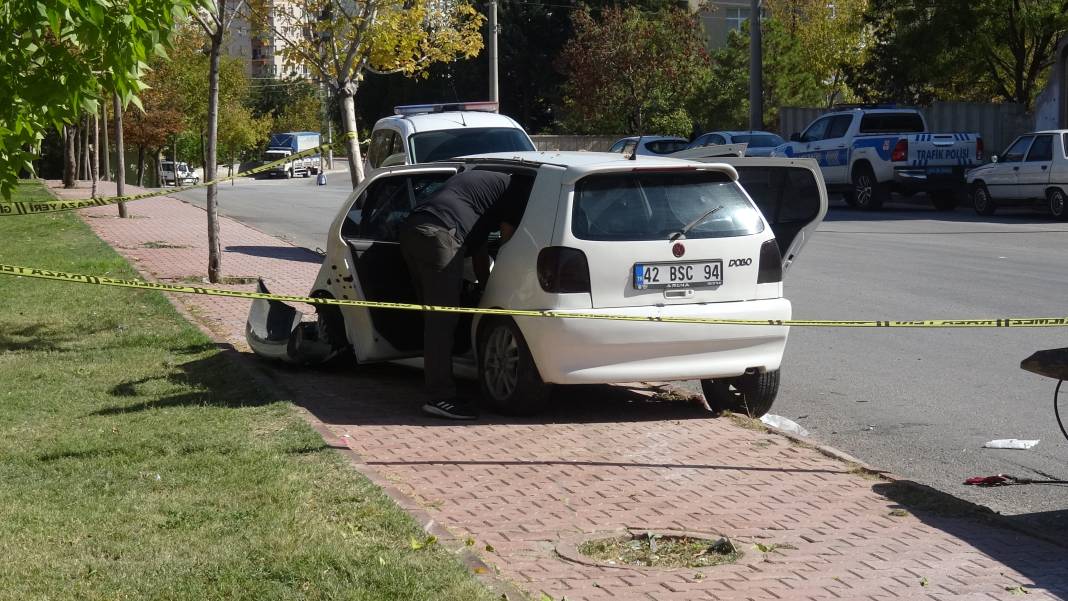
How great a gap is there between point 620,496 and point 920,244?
47.0 ft

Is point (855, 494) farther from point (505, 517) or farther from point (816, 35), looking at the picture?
point (816, 35)

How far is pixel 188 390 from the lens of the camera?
8344mm

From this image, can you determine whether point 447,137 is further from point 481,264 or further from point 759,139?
point 759,139

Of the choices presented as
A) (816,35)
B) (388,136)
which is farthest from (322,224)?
(816,35)

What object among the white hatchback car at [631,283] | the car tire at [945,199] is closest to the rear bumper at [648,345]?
the white hatchback car at [631,283]

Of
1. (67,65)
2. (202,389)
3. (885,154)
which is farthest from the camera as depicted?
(885,154)

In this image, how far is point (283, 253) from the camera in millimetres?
18797

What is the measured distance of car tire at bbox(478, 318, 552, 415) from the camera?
7574mm

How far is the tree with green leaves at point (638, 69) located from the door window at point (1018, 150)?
2741cm

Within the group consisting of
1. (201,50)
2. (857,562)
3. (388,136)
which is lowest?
(857,562)

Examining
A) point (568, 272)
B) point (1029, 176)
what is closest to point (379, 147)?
point (568, 272)

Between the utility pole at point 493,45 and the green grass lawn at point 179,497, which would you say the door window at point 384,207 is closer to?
the green grass lawn at point 179,497

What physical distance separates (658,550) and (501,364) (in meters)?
2.70

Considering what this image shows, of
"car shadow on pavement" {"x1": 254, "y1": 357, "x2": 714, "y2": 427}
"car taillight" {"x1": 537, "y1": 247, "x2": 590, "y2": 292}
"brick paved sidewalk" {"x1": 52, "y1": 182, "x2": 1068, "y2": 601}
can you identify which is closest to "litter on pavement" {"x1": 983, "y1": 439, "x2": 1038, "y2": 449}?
"brick paved sidewalk" {"x1": 52, "y1": 182, "x2": 1068, "y2": 601}
